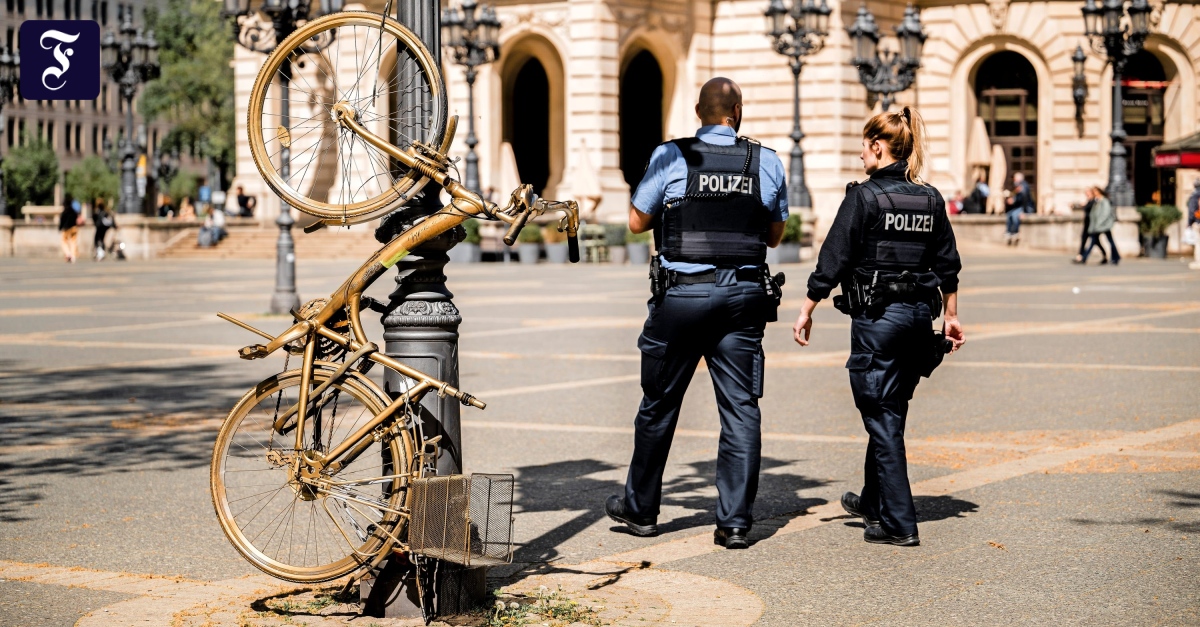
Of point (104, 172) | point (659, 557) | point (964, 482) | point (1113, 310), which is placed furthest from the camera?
point (104, 172)

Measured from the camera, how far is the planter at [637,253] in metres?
36.8

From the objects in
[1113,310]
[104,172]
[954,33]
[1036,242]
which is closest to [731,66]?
[954,33]

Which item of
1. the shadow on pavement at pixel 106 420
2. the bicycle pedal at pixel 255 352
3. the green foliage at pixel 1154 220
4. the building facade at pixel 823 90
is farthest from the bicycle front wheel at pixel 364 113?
the building facade at pixel 823 90

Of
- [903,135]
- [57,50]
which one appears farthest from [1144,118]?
[903,135]

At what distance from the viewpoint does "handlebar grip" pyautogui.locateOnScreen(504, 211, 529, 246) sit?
5724 mm

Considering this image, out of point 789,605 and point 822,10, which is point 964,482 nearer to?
point 789,605

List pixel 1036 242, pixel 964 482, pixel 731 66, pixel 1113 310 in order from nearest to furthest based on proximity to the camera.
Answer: pixel 964 482 → pixel 1113 310 → pixel 1036 242 → pixel 731 66

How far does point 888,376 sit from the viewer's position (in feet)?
24.3

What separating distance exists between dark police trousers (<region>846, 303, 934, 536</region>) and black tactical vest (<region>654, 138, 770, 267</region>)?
0.59m

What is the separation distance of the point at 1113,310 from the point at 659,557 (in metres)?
15.0

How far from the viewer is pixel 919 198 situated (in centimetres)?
742

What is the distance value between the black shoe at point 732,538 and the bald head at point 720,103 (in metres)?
1.71

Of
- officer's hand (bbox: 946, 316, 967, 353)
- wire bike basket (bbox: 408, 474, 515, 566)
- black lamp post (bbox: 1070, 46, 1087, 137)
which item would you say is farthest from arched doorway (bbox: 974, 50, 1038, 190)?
wire bike basket (bbox: 408, 474, 515, 566)

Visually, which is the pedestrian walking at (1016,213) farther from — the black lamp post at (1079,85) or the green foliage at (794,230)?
the green foliage at (794,230)
